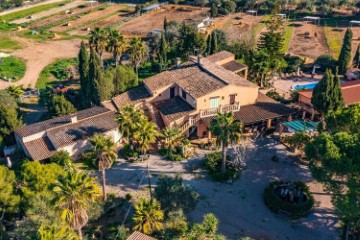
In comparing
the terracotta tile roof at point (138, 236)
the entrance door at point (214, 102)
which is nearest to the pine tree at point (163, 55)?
the entrance door at point (214, 102)

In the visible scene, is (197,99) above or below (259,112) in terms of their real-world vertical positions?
above

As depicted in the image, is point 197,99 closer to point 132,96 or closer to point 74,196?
point 132,96

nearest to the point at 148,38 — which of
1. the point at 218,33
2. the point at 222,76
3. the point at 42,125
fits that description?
the point at 218,33

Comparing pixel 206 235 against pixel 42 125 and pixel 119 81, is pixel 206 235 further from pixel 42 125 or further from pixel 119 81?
pixel 119 81

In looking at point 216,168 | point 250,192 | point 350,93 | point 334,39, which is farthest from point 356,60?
point 250,192

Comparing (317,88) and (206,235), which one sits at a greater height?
(317,88)
